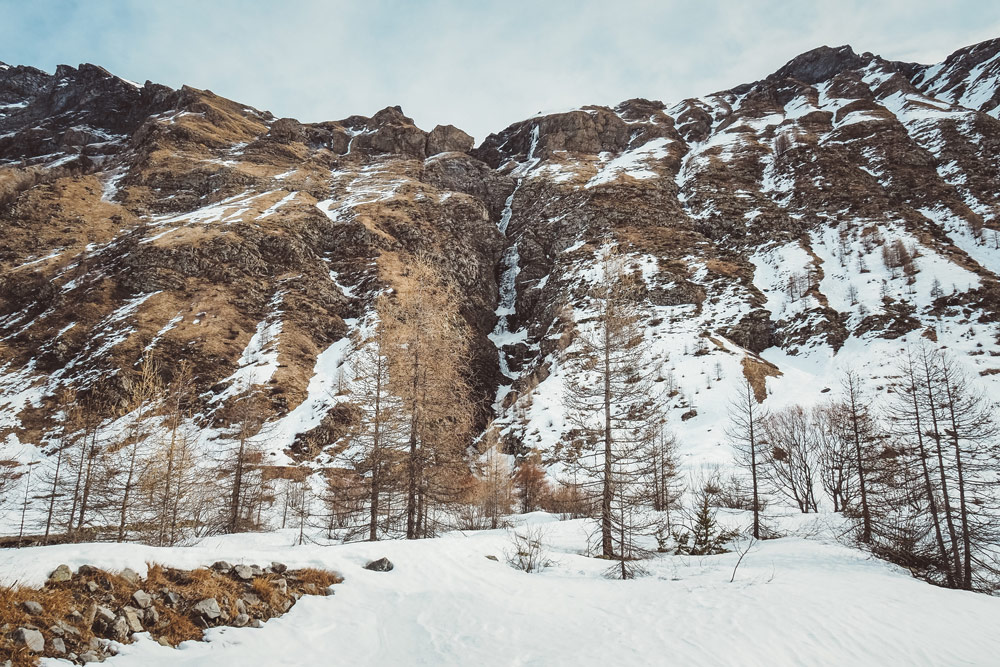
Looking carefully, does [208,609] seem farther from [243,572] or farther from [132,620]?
[243,572]

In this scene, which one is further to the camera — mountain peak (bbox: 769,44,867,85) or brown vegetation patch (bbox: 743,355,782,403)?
mountain peak (bbox: 769,44,867,85)

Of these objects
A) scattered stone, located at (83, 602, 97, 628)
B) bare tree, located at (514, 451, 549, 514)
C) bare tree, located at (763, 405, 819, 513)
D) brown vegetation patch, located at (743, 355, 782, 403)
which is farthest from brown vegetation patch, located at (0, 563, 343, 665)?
brown vegetation patch, located at (743, 355, 782, 403)

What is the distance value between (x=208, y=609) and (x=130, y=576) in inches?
51.7

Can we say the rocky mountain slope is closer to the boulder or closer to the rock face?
the rock face

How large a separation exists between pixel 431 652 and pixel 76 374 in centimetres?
6321

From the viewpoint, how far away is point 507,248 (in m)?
108

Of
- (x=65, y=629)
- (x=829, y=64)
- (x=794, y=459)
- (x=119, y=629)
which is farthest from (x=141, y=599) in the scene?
(x=829, y=64)

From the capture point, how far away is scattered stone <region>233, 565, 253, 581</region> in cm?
885

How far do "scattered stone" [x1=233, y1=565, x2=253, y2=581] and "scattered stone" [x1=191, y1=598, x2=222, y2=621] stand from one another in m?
1.25

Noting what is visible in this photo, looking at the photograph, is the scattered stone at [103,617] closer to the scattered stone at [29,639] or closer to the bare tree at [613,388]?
the scattered stone at [29,639]

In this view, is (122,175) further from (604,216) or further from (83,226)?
(604,216)

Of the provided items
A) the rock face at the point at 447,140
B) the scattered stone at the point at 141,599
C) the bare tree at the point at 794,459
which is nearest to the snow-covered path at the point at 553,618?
the scattered stone at the point at 141,599

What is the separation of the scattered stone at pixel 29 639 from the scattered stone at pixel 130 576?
1.94 m

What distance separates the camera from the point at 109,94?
16850 cm
